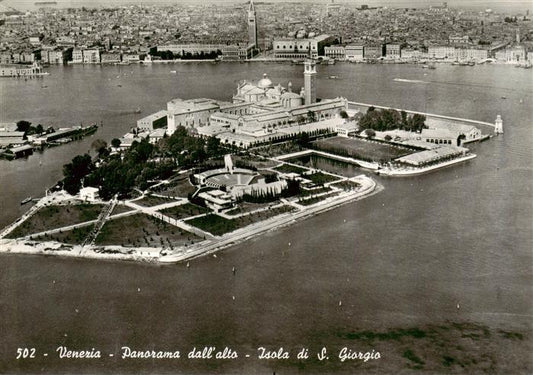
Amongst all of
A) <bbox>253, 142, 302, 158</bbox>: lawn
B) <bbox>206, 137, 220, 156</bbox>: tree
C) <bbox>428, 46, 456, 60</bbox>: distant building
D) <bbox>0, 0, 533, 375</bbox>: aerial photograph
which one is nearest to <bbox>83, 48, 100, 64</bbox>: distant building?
<bbox>0, 0, 533, 375</bbox>: aerial photograph

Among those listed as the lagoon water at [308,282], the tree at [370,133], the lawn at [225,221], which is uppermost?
the tree at [370,133]

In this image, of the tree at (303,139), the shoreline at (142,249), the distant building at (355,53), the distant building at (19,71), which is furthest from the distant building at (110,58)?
the shoreline at (142,249)

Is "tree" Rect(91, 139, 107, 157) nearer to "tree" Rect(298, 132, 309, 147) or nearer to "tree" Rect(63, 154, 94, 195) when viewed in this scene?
"tree" Rect(63, 154, 94, 195)

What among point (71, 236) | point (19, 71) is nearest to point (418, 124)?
point (71, 236)

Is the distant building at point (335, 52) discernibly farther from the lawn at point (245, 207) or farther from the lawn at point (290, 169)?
the lawn at point (245, 207)

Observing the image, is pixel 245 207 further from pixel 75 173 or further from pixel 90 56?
pixel 90 56

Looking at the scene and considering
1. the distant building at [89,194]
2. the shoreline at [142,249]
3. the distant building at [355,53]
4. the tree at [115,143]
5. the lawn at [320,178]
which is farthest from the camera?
the distant building at [355,53]
